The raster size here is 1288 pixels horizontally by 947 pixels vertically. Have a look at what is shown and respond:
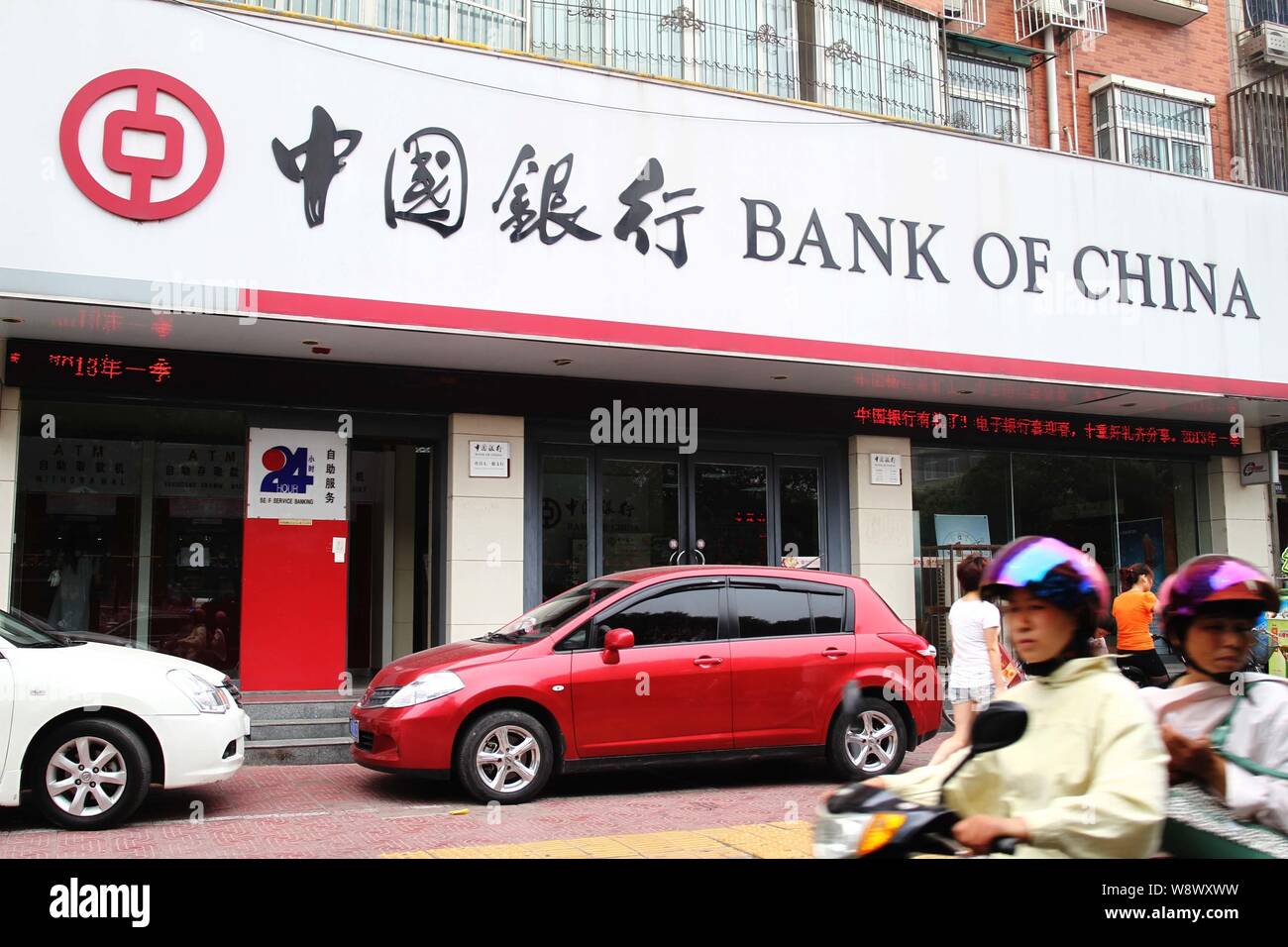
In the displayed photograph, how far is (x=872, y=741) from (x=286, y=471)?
6751 mm

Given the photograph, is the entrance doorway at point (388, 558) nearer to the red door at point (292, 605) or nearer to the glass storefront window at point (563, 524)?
the glass storefront window at point (563, 524)

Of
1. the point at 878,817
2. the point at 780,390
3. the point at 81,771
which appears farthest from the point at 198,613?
the point at 878,817

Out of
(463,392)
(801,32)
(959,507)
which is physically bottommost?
(959,507)

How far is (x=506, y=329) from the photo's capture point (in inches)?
428

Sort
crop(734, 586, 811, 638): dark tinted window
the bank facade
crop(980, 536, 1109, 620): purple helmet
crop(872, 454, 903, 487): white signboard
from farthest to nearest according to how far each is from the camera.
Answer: crop(872, 454, 903, 487): white signboard
the bank facade
crop(734, 586, 811, 638): dark tinted window
crop(980, 536, 1109, 620): purple helmet

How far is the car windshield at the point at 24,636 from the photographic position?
7434 mm

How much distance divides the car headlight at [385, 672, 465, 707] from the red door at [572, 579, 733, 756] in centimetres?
92

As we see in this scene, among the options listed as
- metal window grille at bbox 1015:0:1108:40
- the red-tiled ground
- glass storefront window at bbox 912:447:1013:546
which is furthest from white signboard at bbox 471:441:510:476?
metal window grille at bbox 1015:0:1108:40

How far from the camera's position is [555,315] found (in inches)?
439

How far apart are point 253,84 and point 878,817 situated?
32.4 ft

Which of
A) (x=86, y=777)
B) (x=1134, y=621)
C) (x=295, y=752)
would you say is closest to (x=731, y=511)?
(x=1134, y=621)

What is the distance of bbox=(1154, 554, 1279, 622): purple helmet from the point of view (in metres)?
2.76

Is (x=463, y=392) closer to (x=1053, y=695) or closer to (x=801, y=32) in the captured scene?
(x=801, y=32)

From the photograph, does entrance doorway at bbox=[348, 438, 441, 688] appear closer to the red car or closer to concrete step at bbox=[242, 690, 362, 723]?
concrete step at bbox=[242, 690, 362, 723]
